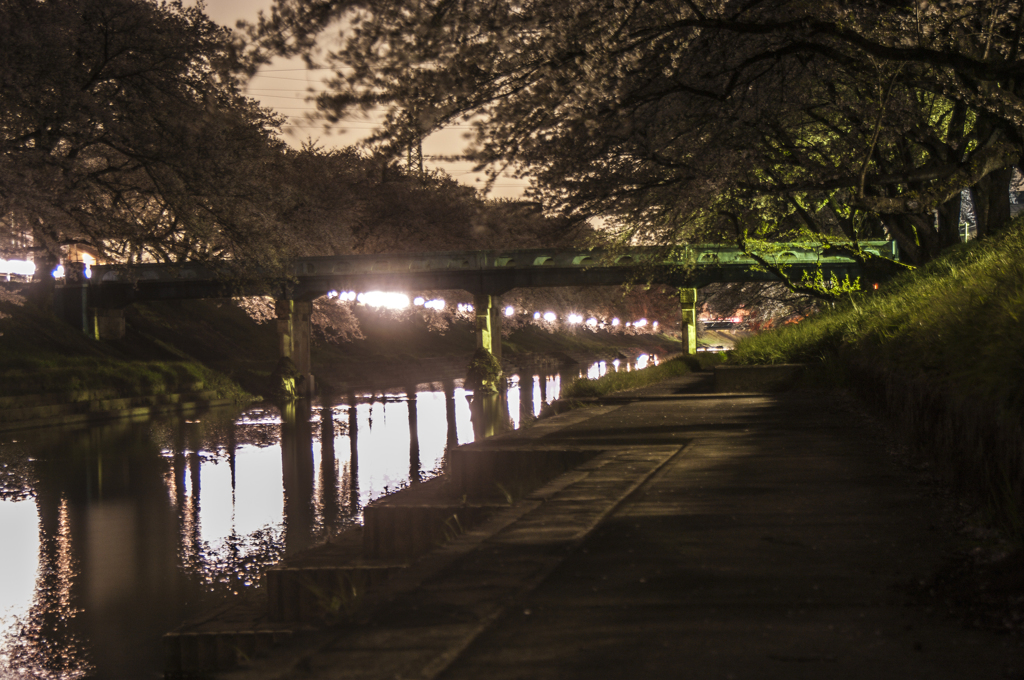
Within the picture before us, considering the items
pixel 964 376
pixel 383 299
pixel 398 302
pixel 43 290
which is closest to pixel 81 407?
pixel 43 290

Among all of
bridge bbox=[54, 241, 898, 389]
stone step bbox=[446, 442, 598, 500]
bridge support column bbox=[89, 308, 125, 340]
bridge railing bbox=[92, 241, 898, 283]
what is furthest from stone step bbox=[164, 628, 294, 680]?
bridge support column bbox=[89, 308, 125, 340]

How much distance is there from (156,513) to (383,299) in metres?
34.3

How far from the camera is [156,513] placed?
12883 millimetres

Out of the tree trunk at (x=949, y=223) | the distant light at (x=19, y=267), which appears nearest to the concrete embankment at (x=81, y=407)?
the distant light at (x=19, y=267)

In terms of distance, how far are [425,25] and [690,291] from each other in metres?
36.6

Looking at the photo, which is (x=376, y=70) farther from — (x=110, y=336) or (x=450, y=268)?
(x=110, y=336)

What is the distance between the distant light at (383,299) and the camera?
45.6 m

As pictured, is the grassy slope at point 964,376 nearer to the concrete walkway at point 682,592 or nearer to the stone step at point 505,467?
the concrete walkway at point 682,592

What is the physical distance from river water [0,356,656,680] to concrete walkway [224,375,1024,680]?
3.29m

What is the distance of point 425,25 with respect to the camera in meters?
8.63

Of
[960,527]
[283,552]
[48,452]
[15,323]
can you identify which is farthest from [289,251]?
[960,527]

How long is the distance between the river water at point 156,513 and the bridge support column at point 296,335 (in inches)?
576

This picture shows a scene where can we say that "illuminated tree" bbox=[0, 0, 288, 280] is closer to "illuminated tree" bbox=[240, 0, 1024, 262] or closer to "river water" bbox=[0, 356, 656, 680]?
"river water" bbox=[0, 356, 656, 680]

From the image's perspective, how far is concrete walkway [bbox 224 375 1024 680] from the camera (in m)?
3.26
